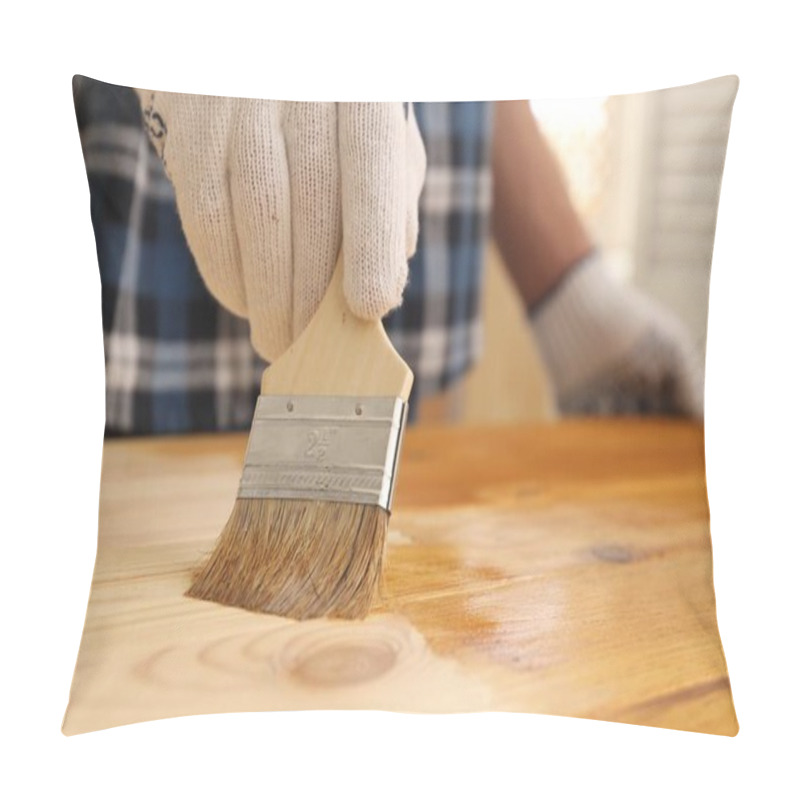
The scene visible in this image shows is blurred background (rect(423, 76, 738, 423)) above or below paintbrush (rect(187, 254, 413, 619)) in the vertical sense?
above

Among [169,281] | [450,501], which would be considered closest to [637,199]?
[450,501]

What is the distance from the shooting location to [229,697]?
84 centimetres

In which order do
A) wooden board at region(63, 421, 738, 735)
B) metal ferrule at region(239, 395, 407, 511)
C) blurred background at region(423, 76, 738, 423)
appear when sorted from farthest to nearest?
1. blurred background at region(423, 76, 738, 423)
2. metal ferrule at region(239, 395, 407, 511)
3. wooden board at region(63, 421, 738, 735)

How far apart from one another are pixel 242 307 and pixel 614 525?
0.47m

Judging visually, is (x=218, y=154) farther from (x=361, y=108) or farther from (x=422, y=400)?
(x=422, y=400)

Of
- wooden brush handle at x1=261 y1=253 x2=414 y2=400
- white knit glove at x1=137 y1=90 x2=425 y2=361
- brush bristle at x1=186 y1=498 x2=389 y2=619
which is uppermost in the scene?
white knit glove at x1=137 y1=90 x2=425 y2=361

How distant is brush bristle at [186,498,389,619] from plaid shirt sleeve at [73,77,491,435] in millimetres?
141

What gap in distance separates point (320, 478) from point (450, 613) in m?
0.16

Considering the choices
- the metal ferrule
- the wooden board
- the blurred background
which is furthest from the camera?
the blurred background

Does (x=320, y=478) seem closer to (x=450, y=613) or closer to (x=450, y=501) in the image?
(x=450, y=613)

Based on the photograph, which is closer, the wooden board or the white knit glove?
the wooden board

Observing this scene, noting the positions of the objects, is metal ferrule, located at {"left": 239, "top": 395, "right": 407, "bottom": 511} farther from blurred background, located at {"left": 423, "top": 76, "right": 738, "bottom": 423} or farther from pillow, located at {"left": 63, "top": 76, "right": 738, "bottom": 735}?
blurred background, located at {"left": 423, "top": 76, "right": 738, "bottom": 423}

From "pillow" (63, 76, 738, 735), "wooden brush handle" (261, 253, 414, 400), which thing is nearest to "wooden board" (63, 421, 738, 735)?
"pillow" (63, 76, 738, 735)

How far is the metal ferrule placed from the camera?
0.96 m
